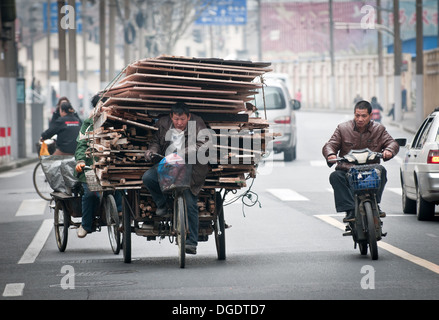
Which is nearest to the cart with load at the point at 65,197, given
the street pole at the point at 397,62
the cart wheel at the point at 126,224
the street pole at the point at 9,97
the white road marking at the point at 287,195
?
the cart wheel at the point at 126,224

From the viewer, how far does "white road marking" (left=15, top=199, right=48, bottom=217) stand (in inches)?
710

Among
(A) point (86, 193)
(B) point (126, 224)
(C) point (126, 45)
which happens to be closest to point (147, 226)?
(B) point (126, 224)

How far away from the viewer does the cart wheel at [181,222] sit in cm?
1050

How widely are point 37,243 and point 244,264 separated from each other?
3644 millimetres

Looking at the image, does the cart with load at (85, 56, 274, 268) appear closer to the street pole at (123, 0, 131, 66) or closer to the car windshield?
the car windshield

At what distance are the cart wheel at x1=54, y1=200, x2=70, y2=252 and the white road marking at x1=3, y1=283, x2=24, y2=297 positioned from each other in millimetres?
2838

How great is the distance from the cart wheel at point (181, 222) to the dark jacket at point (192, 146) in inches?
7.3

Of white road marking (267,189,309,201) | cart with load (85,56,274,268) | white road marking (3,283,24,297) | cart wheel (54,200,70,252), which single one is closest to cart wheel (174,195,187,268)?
cart with load (85,56,274,268)

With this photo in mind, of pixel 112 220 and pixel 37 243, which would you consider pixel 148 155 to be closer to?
pixel 112 220

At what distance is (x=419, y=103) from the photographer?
43875 mm

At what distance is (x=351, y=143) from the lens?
11828 millimetres

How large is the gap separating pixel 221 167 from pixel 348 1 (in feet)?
344
